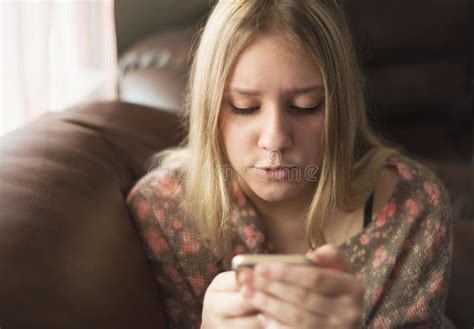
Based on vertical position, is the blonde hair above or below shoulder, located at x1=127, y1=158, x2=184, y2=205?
above

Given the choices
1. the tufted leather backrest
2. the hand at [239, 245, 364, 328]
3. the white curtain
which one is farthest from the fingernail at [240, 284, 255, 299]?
the white curtain

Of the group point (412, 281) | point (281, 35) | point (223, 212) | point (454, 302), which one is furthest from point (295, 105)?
point (454, 302)

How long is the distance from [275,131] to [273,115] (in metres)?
0.02

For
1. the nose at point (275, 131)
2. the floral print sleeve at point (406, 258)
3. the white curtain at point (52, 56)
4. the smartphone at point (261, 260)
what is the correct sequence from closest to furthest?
the smartphone at point (261, 260) → the nose at point (275, 131) → the floral print sleeve at point (406, 258) → the white curtain at point (52, 56)

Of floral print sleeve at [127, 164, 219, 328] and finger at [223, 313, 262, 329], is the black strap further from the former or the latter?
finger at [223, 313, 262, 329]

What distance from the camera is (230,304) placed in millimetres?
743

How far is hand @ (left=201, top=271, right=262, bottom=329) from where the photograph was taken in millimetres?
731

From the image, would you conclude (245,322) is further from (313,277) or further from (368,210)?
(368,210)

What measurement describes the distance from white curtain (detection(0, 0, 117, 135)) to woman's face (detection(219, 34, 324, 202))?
60cm

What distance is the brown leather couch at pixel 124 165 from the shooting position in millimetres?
740

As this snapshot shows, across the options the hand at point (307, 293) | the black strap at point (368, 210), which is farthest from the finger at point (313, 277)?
the black strap at point (368, 210)

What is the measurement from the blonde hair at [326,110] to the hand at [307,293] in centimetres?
27

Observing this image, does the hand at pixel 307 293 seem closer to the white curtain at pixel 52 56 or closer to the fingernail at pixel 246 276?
the fingernail at pixel 246 276

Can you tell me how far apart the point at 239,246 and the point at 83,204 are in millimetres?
270
